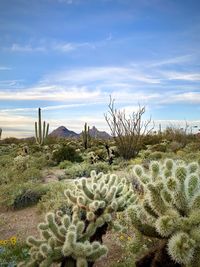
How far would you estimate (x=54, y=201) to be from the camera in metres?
8.73

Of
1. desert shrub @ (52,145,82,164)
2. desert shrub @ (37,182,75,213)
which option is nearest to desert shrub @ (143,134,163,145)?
desert shrub @ (52,145,82,164)

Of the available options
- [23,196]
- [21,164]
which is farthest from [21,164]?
[23,196]

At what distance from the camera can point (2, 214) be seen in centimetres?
983

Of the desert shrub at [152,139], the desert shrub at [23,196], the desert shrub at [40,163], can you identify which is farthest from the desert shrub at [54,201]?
the desert shrub at [152,139]

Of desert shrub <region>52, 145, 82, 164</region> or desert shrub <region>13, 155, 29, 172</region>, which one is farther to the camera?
desert shrub <region>52, 145, 82, 164</region>

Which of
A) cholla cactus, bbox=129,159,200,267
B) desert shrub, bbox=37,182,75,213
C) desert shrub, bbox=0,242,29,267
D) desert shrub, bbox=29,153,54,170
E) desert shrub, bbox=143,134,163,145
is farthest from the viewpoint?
desert shrub, bbox=143,134,163,145

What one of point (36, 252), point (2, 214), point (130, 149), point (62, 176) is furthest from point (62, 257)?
point (130, 149)

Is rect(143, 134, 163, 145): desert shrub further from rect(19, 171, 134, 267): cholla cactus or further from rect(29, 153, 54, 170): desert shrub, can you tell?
rect(19, 171, 134, 267): cholla cactus

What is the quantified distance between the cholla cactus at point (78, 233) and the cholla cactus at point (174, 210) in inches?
23.6

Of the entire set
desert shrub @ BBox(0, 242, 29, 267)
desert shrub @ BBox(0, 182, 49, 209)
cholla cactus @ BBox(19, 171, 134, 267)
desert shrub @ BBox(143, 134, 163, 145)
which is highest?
desert shrub @ BBox(143, 134, 163, 145)

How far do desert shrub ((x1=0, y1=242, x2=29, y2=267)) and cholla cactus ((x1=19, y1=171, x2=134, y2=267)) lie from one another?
3.65 ft

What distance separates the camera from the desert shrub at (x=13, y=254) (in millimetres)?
6007

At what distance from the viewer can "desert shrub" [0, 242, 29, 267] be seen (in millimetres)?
6007

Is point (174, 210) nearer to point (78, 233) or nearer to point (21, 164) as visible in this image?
point (78, 233)
